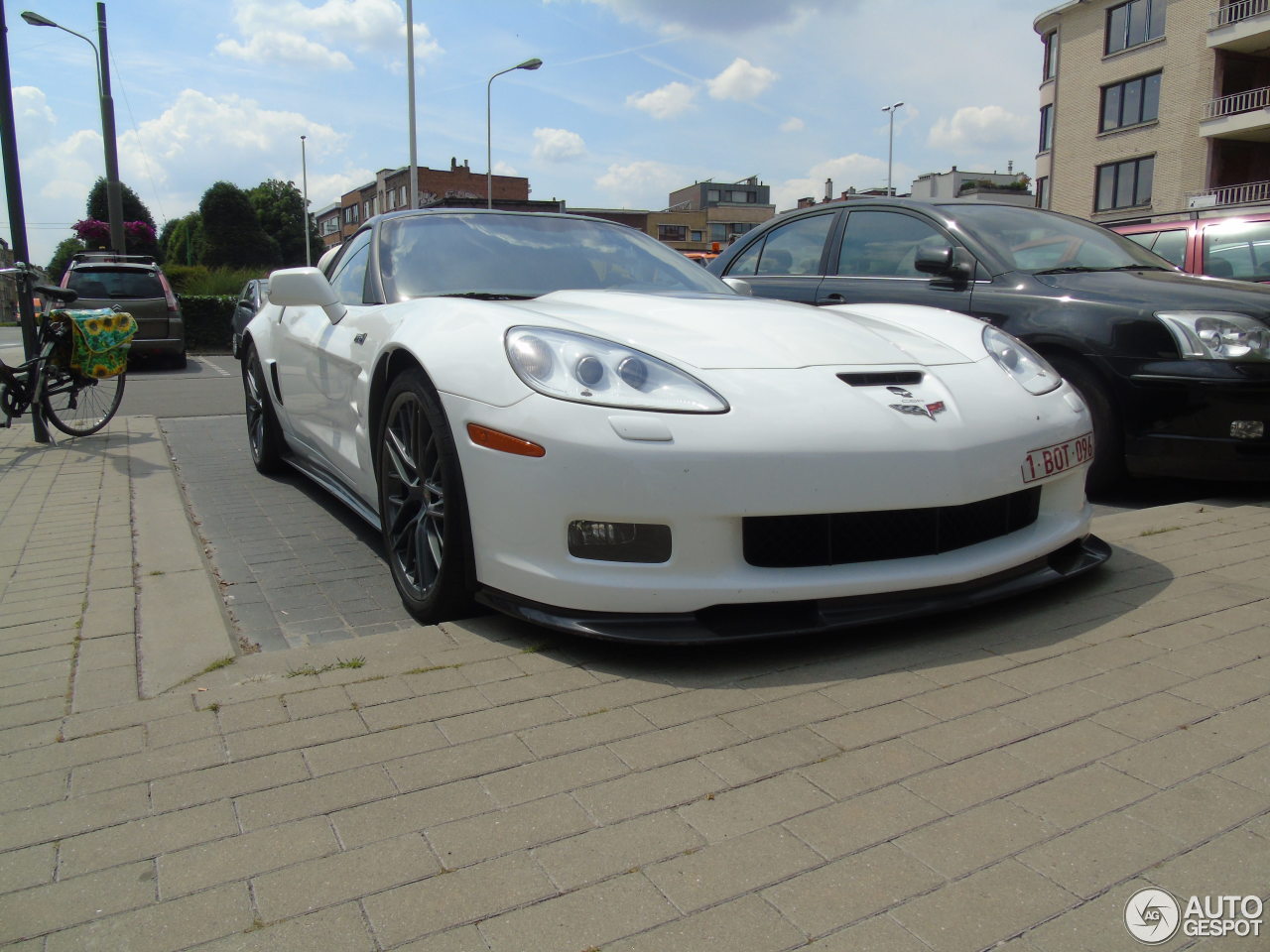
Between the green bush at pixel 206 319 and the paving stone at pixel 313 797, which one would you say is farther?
the green bush at pixel 206 319

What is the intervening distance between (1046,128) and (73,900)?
40.6m

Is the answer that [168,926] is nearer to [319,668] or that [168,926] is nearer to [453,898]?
[453,898]

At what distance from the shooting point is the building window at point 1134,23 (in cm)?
3120

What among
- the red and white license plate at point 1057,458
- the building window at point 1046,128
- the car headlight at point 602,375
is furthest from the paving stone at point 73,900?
the building window at point 1046,128

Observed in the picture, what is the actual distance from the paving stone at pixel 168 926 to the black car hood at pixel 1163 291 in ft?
14.2

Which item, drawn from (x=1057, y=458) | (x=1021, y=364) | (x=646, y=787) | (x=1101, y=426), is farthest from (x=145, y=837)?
(x=1101, y=426)

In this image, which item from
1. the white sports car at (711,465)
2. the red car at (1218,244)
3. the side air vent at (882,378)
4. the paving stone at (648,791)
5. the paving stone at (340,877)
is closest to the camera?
the paving stone at (340,877)

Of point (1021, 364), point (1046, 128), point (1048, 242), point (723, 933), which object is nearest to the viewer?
point (723, 933)

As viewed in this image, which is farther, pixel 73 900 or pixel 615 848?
pixel 615 848

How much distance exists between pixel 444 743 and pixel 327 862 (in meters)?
0.46

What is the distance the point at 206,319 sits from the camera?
23656mm

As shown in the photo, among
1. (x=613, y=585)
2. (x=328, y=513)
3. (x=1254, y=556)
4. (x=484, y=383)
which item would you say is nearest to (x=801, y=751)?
(x=613, y=585)

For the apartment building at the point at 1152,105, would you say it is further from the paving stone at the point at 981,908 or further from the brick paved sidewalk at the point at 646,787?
the paving stone at the point at 981,908

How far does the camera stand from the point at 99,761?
2.07m
